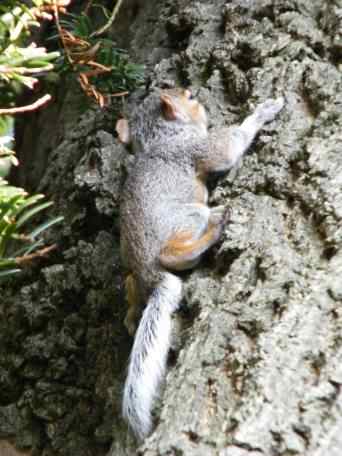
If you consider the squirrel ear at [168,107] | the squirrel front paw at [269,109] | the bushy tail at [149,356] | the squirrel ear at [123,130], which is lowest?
the bushy tail at [149,356]

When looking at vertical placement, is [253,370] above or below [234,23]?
below

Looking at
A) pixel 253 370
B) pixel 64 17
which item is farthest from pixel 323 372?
pixel 64 17

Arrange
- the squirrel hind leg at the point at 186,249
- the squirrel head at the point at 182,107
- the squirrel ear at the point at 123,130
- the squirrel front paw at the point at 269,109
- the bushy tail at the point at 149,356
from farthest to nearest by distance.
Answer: the squirrel ear at the point at 123,130 < the squirrel head at the point at 182,107 < the squirrel front paw at the point at 269,109 < the squirrel hind leg at the point at 186,249 < the bushy tail at the point at 149,356

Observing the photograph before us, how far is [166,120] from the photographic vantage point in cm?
269

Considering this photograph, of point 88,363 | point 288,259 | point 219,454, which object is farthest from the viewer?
point 88,363

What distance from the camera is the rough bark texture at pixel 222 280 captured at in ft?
4.99

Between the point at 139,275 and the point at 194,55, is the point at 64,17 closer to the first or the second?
the point at 194,55

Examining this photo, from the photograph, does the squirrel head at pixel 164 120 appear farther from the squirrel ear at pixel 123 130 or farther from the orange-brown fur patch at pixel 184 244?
the orange-brown fur patch at pixel 184 244

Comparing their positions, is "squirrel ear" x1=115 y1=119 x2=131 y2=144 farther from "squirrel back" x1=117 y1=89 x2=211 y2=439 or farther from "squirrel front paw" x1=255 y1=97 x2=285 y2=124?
"squirrel front paw" x1=255 y1=97 x2=285 y2=124

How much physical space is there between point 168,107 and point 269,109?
21.0 inches

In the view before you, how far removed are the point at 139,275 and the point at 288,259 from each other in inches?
22.6

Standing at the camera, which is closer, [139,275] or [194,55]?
[139,275]

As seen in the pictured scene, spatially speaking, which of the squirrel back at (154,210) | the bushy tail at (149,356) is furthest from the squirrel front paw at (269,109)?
the bushy tail at (149,356)

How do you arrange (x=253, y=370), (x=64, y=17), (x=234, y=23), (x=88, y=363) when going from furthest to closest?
(x=64, y=17), (x=234, y=23), (x=88, y=363), (x=253, y=370)
